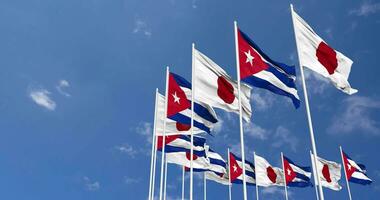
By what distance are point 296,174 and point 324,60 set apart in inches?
859

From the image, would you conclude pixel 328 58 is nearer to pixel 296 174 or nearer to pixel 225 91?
pixel 225 91

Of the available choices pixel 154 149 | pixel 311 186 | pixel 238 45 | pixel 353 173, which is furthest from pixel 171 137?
pixel 353 173

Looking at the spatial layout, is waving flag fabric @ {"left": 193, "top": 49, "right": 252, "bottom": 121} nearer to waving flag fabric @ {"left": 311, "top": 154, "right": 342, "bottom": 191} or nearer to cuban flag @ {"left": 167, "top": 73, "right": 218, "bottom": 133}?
cuban flag @ {"left": 167, "top": 73, "right": 218, "bottom": 133}

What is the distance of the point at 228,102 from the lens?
59.0 ft

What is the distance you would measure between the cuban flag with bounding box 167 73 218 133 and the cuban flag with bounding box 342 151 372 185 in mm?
22102

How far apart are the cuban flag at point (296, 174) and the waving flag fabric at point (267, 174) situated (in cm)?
177

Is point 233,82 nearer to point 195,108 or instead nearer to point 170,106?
point 195,108

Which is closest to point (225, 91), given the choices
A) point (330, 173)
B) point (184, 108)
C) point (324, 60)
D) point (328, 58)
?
point (184, 108)

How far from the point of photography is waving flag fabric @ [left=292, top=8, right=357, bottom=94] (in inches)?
627

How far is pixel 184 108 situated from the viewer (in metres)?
20.5

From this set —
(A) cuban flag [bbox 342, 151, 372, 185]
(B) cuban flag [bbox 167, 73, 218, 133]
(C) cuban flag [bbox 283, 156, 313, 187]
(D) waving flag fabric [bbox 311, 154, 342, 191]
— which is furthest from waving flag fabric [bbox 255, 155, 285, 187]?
(B) cuban flag [bbox 167, 73, 218, 133]

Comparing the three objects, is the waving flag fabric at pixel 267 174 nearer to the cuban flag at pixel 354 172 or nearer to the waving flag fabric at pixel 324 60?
the cuban flag at pixel 354 172

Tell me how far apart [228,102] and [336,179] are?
77.0ft

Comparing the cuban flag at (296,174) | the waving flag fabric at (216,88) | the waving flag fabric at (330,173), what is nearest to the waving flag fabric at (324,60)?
the waving flag fabric at (216,88)
